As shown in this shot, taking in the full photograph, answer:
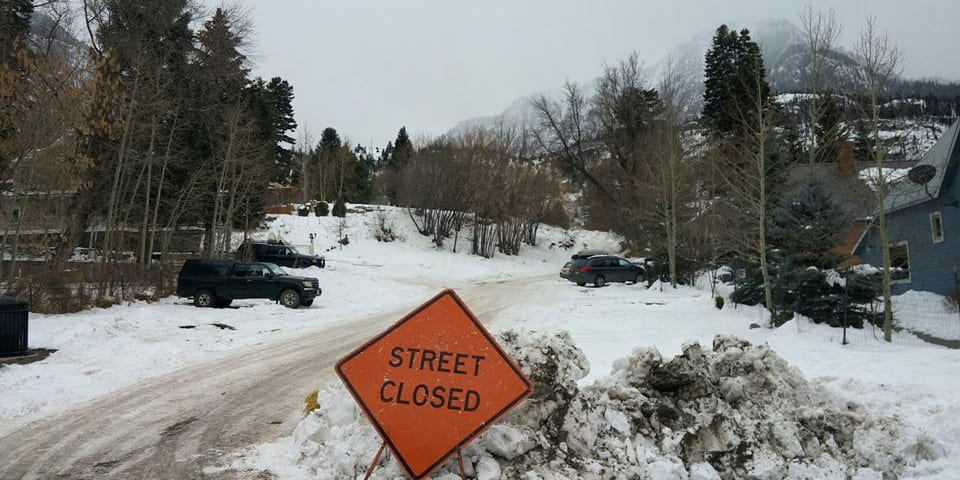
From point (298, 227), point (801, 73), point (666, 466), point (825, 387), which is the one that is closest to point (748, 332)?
point (825, 387)

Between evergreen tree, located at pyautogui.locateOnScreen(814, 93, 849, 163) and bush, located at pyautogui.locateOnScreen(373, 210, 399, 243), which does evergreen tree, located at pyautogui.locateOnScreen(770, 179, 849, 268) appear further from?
bush, located at pyautogui.locateOnScreen(373, 210, 399, 243)

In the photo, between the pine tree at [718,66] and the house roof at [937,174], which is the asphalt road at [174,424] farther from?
the pine tree at [718,66]

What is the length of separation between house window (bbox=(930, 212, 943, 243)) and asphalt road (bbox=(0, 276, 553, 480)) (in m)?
20.1

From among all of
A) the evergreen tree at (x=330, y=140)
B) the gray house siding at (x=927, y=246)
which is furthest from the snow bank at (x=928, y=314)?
the evergreen tree at (x=330, y=140)

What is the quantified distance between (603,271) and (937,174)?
1491 cm

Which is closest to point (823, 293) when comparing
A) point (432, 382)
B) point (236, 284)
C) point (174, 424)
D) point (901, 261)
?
point (901, 261)

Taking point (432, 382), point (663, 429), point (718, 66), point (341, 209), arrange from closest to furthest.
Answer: point (432, 382)
point (663, 429)
point (341, 209)
point (718, 66)

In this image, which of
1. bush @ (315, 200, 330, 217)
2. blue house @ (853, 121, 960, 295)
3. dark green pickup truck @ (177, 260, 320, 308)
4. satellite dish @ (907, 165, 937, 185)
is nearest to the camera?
blue house @ (853, 121, 960, 295)

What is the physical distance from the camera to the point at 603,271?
30938 millimetres

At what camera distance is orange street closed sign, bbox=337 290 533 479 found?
443 centimetres

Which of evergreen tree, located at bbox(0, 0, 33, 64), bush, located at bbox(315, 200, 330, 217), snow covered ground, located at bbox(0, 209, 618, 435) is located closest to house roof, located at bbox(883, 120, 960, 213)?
snow covered ground, located at bbox(0, 209, 618, 435)

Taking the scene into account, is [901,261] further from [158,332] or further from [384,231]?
[384,231]

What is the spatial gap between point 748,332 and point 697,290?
11.5m

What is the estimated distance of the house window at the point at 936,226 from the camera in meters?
19.5
